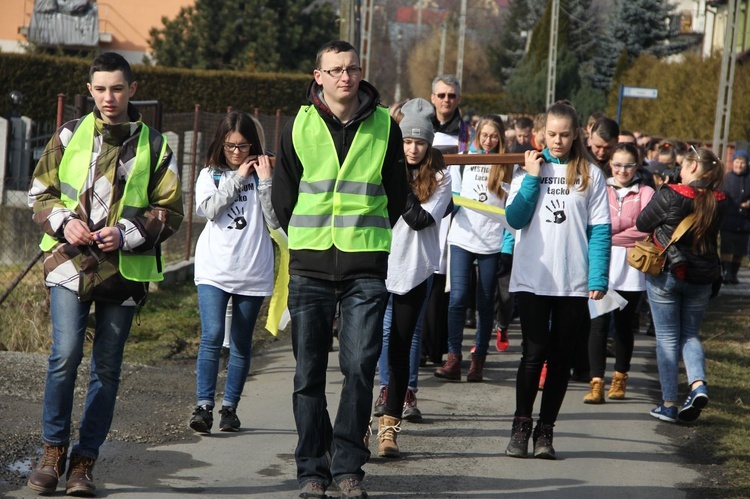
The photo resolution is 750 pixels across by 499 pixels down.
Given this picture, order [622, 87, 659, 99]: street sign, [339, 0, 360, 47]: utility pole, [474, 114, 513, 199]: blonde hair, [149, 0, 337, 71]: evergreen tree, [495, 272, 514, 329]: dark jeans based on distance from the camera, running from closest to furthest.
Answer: [474, 114, 513, 199]: blonde hair → [495, 272, 514, 329]: dark jeans → [339, 0, 360, 47]: utility pole → [622, 87, 659, 99]: street sign → [149, 0, 337, 71]: evergreen tree

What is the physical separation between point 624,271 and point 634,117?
33423mm

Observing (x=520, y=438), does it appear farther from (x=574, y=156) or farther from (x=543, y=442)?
(x=574, y=156)

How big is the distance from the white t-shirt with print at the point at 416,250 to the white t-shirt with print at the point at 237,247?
795 mm

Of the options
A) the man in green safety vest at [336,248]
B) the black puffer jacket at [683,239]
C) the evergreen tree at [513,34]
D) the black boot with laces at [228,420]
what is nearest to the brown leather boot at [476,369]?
the black puffer jacket at [683,239]

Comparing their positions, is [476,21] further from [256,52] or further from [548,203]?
[548,203]

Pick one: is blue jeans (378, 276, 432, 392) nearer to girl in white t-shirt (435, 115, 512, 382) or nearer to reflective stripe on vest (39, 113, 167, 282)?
reflective stripe on vest (39, 113, 167, 282)

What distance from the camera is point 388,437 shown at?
6211mm

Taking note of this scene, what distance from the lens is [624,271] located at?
880 cm

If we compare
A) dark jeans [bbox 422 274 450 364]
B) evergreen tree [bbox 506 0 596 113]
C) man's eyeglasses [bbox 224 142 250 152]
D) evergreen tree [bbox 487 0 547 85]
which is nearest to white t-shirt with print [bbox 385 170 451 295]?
man's eyeglasses [bbox 224 142 250 152]

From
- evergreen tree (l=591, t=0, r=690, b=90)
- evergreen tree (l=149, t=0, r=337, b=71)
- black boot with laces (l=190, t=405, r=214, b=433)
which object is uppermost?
evergreen tree (l=591, t=0, r=690, b=90)

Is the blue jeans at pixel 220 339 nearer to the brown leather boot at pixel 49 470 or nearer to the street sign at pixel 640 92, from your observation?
the brown leather boot at pixel 49 470

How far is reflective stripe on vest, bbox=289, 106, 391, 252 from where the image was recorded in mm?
5105

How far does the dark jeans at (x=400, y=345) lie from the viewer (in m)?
6.29

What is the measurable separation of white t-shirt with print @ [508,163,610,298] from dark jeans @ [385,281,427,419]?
0.58 metres
